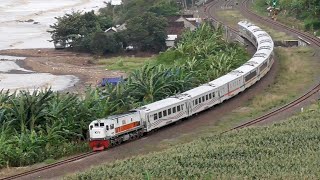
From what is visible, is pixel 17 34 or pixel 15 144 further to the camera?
pixel 17 34

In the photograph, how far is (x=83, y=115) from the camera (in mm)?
33688

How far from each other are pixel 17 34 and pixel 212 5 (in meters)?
34.2

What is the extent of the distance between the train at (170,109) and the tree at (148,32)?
33.3 meters

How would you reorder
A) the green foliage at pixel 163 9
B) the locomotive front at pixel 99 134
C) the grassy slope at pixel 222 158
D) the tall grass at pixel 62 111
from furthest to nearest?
1. the green foliage at pixel 163 9
2. the locomotive front at pixel 99 134
3. the tall grass at pixel 62 111
4. the grassy slope at pixel 222 158

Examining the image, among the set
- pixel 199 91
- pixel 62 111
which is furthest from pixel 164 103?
pixel 62 111

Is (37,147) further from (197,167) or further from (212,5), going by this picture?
(212,5)

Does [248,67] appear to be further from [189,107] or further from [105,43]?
[105,43]

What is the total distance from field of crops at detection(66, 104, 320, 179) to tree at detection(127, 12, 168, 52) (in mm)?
51875

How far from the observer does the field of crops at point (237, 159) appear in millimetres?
22266

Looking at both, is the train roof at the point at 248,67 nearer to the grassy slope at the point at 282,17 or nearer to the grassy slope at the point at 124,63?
the grassy slope at the point at 124,63

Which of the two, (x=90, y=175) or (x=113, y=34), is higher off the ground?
(x=90, y=175)

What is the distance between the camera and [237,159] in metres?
24.5

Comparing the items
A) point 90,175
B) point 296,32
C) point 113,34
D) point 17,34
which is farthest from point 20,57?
point 90,175

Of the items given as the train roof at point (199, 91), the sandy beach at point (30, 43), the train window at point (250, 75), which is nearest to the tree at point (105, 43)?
the sandy beach at point (30, 43)
